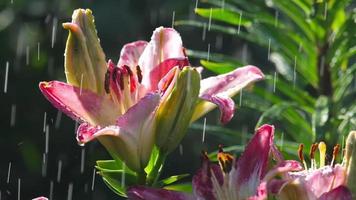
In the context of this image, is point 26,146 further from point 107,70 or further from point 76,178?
point 107,70

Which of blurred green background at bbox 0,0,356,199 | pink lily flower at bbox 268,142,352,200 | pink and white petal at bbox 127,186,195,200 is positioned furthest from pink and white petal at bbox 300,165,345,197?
blurred green background at bbox 0,0,356,199

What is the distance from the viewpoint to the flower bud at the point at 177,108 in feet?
3.11

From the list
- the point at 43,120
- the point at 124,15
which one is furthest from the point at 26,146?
the point at 124,15

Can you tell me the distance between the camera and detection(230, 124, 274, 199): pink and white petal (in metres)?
0.89

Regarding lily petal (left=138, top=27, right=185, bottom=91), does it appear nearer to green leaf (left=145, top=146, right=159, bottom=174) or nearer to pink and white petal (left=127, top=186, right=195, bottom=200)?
green leaf (left=145, top=146, right=159, bottom=174)

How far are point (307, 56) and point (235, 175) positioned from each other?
2.30 ft

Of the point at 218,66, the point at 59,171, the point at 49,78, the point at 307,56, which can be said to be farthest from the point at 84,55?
the point at 49,78

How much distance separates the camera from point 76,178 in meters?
3.38

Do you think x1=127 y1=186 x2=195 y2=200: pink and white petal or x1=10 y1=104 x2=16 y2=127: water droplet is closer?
x1=127 y1=186 x2=195 y2=200: pink and white petal

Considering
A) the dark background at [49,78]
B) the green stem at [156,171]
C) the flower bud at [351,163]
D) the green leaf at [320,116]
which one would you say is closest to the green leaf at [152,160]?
the green stem at [156,171]

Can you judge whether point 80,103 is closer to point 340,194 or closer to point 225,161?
point 225,161

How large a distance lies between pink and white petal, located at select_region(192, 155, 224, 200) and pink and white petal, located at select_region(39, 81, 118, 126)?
0.12 metres

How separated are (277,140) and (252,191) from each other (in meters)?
0.68

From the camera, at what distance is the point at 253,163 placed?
3.00ft
